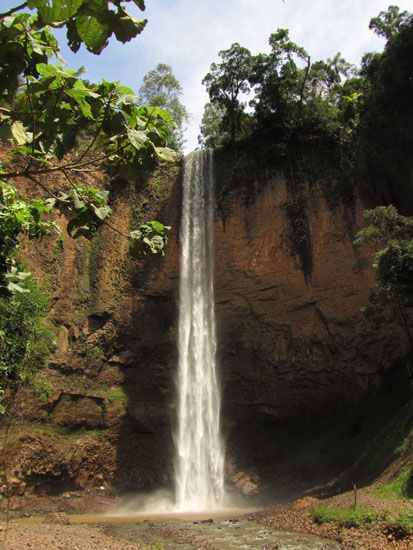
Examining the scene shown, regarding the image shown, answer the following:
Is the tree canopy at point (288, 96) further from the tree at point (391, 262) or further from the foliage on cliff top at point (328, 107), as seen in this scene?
the tree at point (391, 262)

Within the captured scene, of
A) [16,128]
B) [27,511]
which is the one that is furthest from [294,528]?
[16,128]

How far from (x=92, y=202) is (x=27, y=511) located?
16.9 metres

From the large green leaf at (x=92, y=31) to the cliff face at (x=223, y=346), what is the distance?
1912 cm

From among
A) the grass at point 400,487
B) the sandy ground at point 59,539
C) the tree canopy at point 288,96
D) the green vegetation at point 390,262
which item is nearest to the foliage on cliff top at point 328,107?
the tree canopy at point 288,96

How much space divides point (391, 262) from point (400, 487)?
6374 millimetres

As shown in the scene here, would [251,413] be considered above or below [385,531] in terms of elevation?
above

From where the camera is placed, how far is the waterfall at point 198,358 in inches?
794

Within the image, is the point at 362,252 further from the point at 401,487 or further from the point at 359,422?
the point at 401,487

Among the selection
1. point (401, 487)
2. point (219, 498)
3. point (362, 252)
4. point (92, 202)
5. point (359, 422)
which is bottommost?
point (219, 498)

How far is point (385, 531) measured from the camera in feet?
32.7

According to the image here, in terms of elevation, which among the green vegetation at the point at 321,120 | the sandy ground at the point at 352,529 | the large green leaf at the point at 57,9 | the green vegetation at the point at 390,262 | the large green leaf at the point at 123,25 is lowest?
the sandy ground at the point at 352,529

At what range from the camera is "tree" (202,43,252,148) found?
1102 inches

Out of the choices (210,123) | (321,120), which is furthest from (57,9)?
(210,123)

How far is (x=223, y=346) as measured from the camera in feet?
77.6
